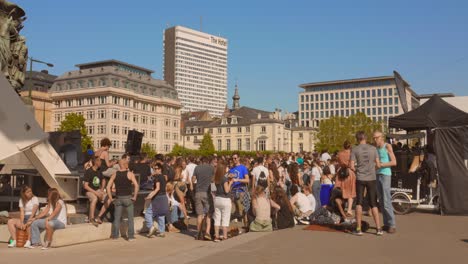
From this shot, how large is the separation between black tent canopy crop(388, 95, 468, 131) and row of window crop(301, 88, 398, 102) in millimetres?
118125

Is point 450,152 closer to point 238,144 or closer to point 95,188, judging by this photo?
point 95,188

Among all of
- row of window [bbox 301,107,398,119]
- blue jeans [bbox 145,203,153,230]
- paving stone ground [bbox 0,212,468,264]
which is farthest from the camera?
row of window [bbox 301,107,398,119]

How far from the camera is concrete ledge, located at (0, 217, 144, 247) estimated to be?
30.8ft

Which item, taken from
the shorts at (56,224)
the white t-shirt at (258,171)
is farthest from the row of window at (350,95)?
the shorts at (56,224)

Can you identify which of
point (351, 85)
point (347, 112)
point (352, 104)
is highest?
point (351, 85)

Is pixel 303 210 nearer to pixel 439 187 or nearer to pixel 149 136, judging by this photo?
pixel 439 187

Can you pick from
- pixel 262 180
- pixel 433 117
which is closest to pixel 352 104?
pixel 433 117

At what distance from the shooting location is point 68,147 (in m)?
15.4

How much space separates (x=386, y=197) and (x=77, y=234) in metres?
6.48

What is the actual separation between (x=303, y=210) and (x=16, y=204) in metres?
7.42

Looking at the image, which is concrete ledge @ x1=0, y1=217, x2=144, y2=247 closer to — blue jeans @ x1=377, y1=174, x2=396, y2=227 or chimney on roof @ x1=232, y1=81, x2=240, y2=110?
blue jeans @ x1=377, y1=174, x2=396, y2=227

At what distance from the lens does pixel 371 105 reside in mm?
131625

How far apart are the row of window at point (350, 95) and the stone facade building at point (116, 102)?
1771 inches

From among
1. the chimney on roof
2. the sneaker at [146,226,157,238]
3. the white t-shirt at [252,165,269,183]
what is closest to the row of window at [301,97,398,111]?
the chimney on roof
